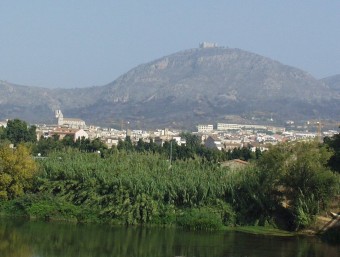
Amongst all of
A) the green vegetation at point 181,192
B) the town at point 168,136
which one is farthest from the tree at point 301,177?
the town at point 168,136

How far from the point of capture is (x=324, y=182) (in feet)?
87.3

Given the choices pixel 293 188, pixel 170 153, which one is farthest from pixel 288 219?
pixel 170 153

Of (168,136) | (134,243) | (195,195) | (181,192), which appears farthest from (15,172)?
(168,136)

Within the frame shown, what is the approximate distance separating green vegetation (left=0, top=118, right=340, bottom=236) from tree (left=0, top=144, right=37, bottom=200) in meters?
0.03

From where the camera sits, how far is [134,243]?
22.8 m

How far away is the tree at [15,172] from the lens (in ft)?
93.7

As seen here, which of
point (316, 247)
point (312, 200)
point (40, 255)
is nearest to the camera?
point (40, 255)

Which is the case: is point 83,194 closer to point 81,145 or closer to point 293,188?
point 293,188

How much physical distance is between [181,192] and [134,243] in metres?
5.42

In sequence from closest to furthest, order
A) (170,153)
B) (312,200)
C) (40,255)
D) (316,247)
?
(40,255)
(316,247)
(312,200)
(170,153)

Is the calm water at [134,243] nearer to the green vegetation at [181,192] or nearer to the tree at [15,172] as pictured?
the green vegetation at [181,192]

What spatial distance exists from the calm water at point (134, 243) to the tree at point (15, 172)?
8.70 ft

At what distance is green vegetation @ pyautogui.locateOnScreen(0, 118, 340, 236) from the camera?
26906 mm

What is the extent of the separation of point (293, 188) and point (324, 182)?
50.6 inches
